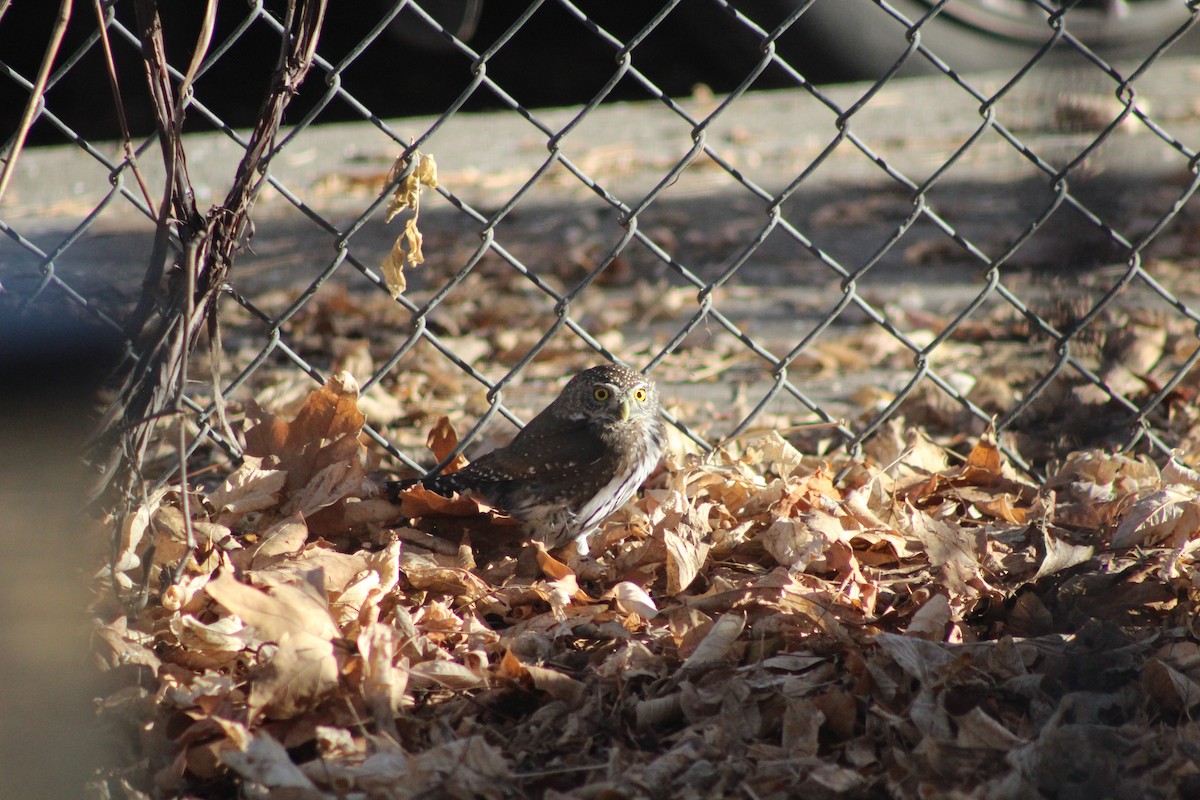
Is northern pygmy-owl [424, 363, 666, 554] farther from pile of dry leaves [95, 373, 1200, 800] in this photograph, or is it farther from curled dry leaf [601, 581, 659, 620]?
curled dry leaf [601, 581, 659, 620]

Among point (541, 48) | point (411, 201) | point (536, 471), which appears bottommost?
point (536, 471)

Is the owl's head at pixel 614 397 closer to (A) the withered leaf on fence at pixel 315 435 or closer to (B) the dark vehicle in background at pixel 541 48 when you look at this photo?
(A) the withered leaf on fence at pixel 315 435

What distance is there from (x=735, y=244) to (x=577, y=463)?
3.49m

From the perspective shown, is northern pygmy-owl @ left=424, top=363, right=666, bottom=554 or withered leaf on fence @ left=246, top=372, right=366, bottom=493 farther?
northern pygmy-owl @ left=424, top=363, right=666, bottom=554

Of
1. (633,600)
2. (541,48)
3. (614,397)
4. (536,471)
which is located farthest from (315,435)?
(541,48)

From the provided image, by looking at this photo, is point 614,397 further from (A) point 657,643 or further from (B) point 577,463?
(A) point 657,643

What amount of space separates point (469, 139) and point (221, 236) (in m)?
6.81

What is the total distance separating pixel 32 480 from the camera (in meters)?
2.61

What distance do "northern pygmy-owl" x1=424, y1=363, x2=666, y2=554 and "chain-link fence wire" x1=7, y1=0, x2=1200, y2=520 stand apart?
0.47 feet

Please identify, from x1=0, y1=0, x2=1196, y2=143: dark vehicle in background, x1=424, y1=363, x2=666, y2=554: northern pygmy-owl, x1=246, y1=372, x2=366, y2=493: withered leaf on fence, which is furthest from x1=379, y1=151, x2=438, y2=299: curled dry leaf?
x1=0, y1=0, x2=1196, y2=143: dark vehicle in background

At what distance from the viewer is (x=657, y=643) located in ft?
10.2

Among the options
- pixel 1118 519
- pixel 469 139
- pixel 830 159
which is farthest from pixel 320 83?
pixel 1118 519

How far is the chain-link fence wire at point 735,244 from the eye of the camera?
3475mm

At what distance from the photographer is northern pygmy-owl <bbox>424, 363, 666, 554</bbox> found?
13.1 feet
